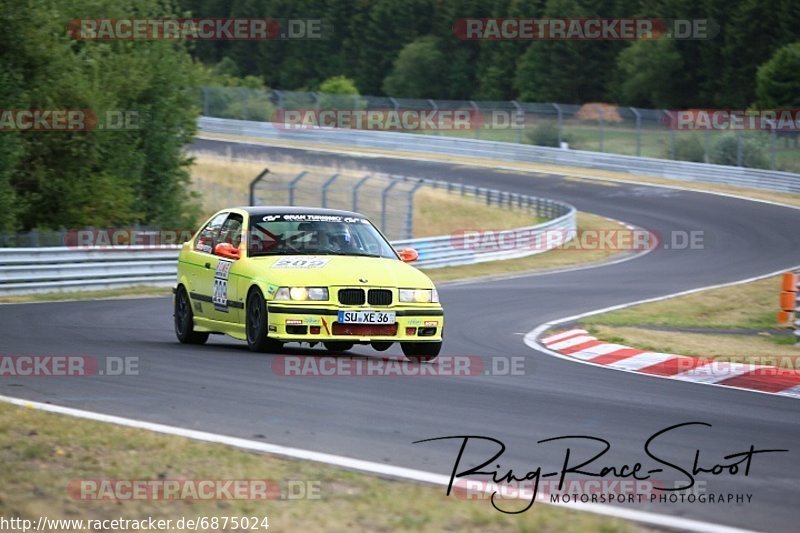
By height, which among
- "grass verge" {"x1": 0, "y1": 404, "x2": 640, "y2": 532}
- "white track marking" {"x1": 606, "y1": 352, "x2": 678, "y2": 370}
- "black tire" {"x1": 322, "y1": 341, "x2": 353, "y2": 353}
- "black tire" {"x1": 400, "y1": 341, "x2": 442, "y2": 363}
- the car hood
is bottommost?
"white track marking" {"x1": 606, "y1": 352, "x2": 678, "y2": 370}

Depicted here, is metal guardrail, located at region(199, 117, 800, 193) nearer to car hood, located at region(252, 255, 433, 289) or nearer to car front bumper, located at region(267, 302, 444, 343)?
car hood, located at region(252, 255, 433, 289)

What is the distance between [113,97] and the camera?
29625 millimetres

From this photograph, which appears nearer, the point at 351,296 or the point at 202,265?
the point at 351,296

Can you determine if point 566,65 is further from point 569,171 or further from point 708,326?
point 708,326

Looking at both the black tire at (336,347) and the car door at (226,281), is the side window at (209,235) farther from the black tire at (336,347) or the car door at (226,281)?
the black tire at (336,347)

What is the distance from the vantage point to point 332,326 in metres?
11.4

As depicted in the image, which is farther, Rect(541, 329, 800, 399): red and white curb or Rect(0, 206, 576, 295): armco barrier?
Rect(0, 206, 576, 295): armco barrier

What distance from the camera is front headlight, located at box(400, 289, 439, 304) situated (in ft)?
38.1

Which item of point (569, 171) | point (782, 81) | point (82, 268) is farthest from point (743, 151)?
point (82, 268)

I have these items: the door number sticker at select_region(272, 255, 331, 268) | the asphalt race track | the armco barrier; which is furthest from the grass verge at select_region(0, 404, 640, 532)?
the armco barrier

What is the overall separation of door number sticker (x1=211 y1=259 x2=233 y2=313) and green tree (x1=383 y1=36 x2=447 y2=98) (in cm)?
8648

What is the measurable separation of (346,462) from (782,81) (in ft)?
221

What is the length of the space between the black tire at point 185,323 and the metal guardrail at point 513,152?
36.6 metres

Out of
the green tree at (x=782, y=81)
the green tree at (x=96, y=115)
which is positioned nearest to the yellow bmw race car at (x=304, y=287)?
the green tree at (x=96, y=115)
